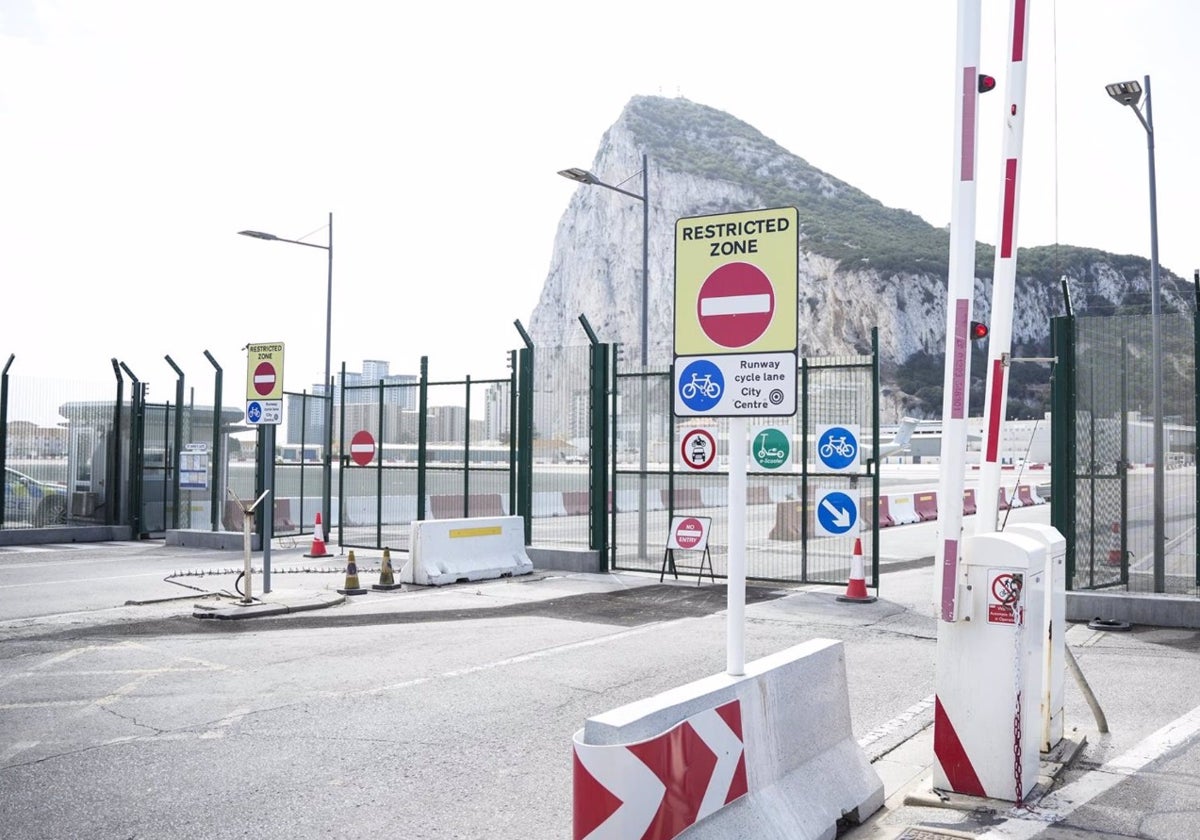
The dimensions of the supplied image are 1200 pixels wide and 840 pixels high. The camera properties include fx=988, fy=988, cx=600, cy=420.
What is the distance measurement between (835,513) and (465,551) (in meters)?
5.74

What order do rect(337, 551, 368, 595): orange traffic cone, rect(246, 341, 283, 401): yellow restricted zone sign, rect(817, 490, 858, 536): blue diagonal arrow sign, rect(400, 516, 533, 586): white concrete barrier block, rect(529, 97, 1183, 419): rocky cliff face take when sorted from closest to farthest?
rect(246, 341, 283, 401): yellow restricted zone sign, rect(337, 551, 368, 595): orange traffic cone, rect(817, 490, 858, 536): blue diagonal arrow sign, rect(400, 516, 533, 586): white concrete barrier block, rect(529, 97, 1183, 419): rocky cliff face

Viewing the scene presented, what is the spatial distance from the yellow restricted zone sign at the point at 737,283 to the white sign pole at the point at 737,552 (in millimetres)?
436

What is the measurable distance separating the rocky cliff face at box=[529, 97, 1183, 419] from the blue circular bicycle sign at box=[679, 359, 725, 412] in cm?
Result: 13108

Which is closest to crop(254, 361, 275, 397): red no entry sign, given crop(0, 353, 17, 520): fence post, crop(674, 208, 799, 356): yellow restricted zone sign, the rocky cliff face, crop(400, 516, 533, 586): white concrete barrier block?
crop(400, 516, 533, 586): white concrete barrier block

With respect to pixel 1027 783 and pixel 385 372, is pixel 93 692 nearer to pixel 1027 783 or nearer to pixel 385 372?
pixel 1027 783

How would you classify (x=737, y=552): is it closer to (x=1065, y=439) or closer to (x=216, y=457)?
(x=1065, y=439)

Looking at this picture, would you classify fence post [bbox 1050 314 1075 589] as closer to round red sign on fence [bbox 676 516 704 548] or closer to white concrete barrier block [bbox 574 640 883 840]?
round red sign on fence [bbox 676 516 704 548]

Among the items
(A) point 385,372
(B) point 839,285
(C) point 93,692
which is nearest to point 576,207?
(B) point 839,285

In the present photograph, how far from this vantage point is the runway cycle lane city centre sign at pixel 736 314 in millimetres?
4785

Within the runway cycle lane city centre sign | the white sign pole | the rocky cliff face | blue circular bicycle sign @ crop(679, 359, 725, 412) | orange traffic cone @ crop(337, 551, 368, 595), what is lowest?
orange traffic cone @ crop(337, 551, 368, 595)

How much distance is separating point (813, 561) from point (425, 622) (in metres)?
6.23

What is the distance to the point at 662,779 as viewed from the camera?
3811 millimetres

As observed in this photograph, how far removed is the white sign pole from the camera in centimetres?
468

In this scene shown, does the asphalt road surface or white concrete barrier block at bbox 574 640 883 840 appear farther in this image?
the asphalt road surface
